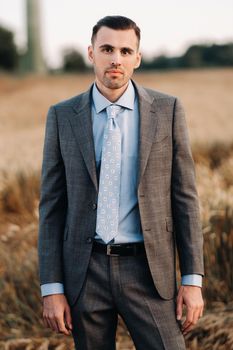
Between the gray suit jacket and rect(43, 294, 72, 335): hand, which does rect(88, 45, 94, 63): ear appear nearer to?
the gray suit jacket

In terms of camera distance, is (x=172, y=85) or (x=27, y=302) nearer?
(x=27, y=302)

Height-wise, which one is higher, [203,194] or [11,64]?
[11,64]

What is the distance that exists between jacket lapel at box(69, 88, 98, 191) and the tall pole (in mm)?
19574

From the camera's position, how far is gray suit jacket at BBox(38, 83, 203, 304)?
236cm

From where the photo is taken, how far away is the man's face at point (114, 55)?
2.33 meters

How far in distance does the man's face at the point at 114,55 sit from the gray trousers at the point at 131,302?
0.63 meters

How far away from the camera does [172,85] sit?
15.1m

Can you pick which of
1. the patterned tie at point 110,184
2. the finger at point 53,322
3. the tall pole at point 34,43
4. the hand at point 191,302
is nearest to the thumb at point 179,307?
the hand at point 191,302

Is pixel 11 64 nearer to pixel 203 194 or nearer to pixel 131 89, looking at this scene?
pixel 203 194

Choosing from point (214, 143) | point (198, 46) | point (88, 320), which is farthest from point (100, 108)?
point (198, 46)

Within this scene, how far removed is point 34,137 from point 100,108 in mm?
6828

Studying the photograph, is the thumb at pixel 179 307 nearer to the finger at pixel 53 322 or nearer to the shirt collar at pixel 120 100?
the finger at pixel 53 322

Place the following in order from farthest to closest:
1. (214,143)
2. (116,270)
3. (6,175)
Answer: (214,143) → (6,175) → (116,270)

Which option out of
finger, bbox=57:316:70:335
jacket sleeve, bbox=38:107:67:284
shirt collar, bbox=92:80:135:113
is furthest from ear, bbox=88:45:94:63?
finger, bbox=57:316:70:335
